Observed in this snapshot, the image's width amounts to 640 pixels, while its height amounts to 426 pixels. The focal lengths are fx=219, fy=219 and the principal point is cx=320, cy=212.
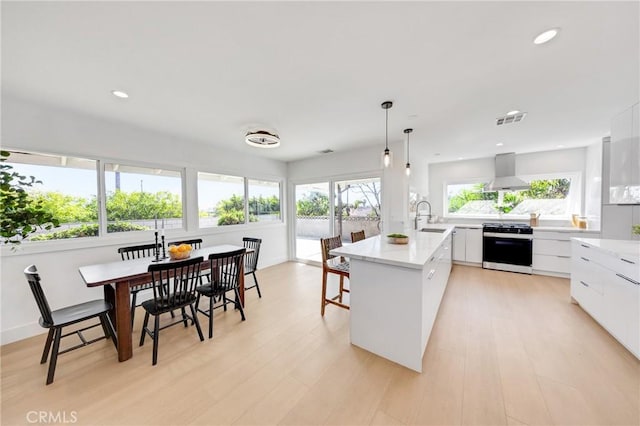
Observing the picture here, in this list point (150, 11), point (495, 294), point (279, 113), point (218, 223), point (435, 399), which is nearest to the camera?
point (150, 11)

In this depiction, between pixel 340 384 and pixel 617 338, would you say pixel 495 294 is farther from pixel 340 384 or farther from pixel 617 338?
pixel 340 384

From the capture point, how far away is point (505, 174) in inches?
186

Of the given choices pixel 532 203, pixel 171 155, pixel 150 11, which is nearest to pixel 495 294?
pixel 532 203

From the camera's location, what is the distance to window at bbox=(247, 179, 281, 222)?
483 cm

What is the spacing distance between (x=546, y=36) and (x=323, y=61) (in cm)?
150

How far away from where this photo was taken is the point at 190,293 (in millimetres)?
2229

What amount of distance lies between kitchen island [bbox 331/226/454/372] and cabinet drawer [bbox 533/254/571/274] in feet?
11.6

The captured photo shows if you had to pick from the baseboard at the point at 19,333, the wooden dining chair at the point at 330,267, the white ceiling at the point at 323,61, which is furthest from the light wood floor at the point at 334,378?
the white ceiling at the point at 323,61

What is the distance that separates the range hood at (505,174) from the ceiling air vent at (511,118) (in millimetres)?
2143

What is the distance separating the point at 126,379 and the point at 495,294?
14.5 feet

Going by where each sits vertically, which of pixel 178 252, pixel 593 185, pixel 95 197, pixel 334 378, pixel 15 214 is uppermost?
pixel 593 185

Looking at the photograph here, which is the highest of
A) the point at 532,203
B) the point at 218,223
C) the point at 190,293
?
the point at 532,203

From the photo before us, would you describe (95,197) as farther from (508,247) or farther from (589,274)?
(508,247)

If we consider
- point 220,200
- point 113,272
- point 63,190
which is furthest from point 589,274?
point 63,190
